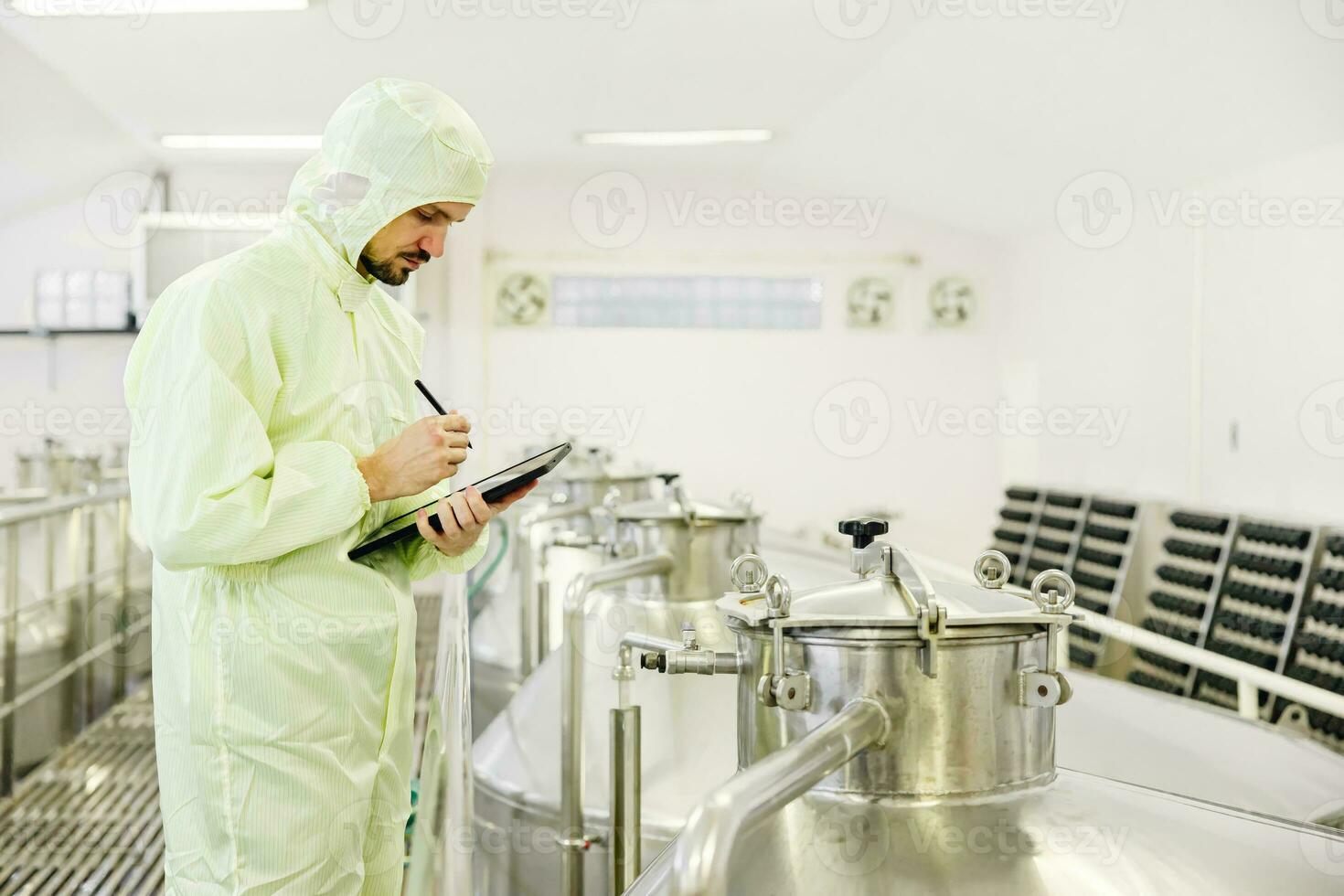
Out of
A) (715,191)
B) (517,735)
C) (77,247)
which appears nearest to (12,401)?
(77,247)

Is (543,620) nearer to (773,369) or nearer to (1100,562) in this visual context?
(1100,562)

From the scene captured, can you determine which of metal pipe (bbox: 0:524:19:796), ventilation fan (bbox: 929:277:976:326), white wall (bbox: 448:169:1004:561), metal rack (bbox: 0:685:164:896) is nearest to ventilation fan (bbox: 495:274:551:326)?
white wall (bbox: 448:169:1004:561)

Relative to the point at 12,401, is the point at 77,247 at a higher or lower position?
higher

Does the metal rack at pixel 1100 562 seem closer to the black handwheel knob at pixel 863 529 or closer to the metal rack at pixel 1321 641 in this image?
the metal rack at pixel 1321 641

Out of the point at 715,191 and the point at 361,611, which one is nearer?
the point at 361,611

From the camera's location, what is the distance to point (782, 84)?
5586 mm

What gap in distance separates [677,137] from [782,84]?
1.23 meters

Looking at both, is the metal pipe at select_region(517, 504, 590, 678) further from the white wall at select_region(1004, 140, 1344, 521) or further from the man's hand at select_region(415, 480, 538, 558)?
the white wall at select_region(1004, 140, 1344, 521)

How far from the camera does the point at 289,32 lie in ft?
16.0

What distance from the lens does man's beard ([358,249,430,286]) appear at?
1350 millimetres

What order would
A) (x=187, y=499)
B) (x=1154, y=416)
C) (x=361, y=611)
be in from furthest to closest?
(x=1154, y=416) → (x=361, y=611) → (x=187, y=499)

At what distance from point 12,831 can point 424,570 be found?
7.67 ft

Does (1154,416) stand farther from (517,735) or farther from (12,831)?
(12,831)

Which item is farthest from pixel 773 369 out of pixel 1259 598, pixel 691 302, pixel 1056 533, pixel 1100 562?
pixel 1259 598
